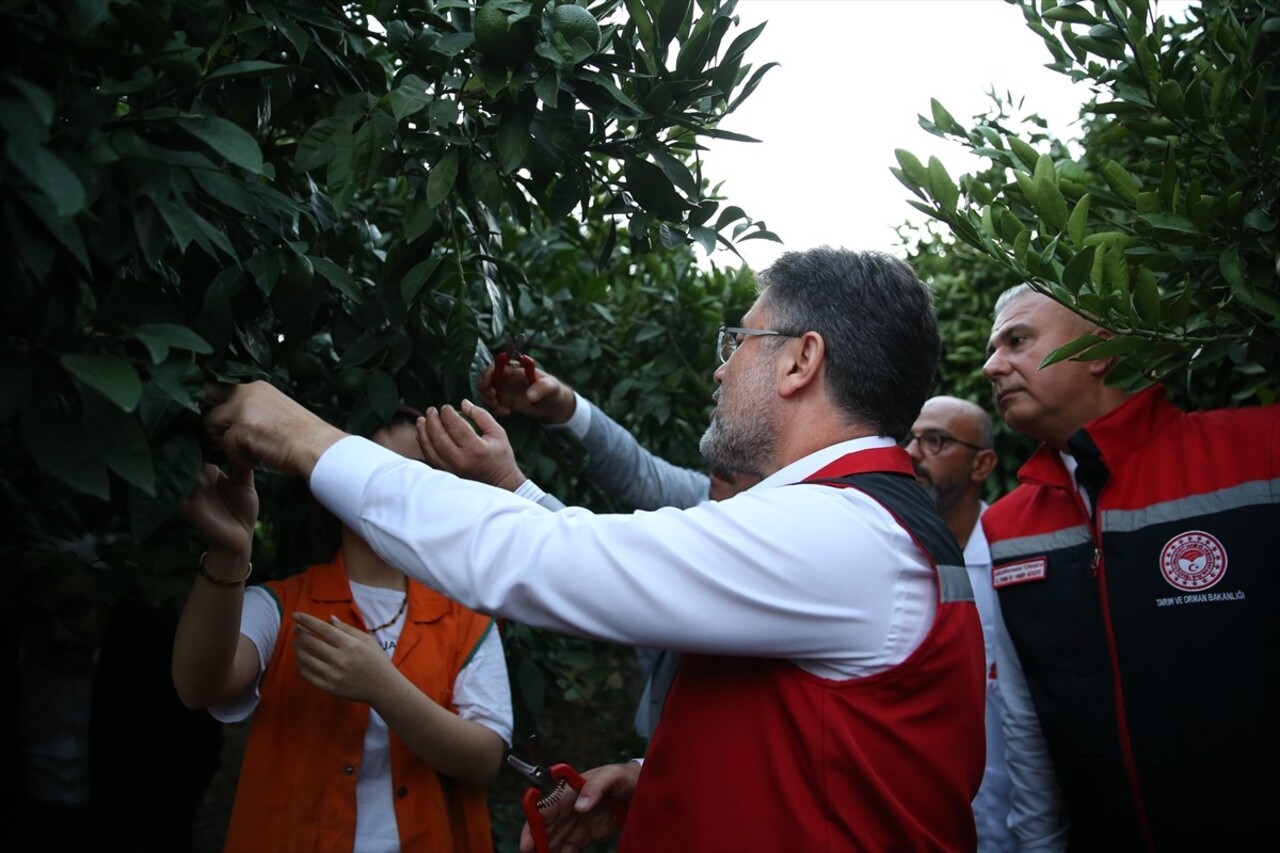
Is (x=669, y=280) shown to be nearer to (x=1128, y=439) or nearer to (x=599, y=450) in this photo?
(x=599, y=450)

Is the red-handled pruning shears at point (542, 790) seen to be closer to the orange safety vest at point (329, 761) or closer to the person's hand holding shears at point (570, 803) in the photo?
the person's hand holding shears at point (570, 803)

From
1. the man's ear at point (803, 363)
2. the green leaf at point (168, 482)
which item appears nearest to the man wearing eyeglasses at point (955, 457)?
the man's ear at point (803, 363)

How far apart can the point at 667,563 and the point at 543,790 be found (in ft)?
2.46

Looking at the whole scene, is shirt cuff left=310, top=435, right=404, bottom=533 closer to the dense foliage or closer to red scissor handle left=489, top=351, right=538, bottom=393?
the dense foliage

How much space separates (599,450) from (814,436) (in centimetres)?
131

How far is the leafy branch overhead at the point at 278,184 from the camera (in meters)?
1.31

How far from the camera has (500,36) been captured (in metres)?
1.77

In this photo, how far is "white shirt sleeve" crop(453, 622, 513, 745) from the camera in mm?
2434

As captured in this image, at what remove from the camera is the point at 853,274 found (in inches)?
78.2

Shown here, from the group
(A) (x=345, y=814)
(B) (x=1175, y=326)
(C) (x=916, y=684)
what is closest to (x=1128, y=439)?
(B) (x=1175, y=326)

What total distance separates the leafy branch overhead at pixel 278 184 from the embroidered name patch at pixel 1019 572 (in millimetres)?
1149

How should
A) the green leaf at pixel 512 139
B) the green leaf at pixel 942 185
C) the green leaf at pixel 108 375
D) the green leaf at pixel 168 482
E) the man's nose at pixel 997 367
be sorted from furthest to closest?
the man's nose at pixel 997 367
the green leaf at pixel 942 185
the green leaf at pixel 512 139
the green leaf at pixel 168 482
the green leaf at pixel 108 375

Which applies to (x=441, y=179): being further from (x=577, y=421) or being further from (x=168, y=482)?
(x=577, y=421)

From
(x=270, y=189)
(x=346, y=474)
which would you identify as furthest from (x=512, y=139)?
(x=346, y=474)
